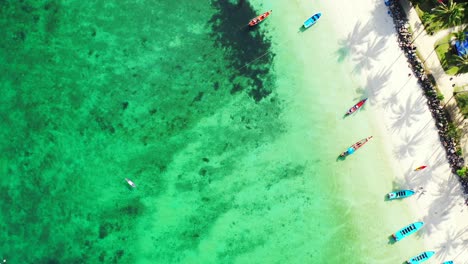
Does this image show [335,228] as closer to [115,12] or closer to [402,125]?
[402,125]

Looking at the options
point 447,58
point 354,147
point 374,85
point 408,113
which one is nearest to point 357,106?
point 374,85

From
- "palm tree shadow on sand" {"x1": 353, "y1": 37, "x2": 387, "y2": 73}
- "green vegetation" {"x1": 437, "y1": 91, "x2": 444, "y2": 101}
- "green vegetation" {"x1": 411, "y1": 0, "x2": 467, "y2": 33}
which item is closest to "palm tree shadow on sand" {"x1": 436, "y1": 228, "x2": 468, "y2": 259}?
"green vegetation" {"x1": 437, "y1": 91, "x2": 444, "y2": 101}

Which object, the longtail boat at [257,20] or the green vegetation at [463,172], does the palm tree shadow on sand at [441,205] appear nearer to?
the green vegetation at [463,172]

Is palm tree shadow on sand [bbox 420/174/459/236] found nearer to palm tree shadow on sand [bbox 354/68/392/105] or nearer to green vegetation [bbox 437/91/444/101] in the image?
green vegetation [bbox 437/91/444/101]

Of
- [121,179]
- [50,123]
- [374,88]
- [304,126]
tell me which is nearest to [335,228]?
[304,126]

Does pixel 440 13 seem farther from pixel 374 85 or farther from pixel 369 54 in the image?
pixel 374 85

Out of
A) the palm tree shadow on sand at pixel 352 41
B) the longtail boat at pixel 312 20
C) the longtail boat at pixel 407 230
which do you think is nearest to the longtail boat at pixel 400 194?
the longtail boat at pixel 407 230
